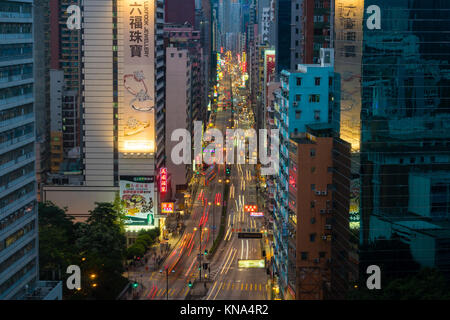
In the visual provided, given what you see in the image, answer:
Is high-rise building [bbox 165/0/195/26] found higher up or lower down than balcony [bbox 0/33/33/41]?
higher up

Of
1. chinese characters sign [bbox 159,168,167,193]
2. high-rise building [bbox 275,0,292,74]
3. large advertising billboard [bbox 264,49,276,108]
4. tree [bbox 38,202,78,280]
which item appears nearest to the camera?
tree [bbox 38,202,78,280]

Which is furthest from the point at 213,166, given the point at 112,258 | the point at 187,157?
the point at 112,258

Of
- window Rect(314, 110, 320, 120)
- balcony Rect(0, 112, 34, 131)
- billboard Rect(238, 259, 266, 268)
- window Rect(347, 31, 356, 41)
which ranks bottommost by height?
billboard Rect(238, 259, 266, 268)

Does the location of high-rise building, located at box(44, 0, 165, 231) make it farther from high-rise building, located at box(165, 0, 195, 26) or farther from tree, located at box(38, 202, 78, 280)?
high-rise building, located at box(165, 0, 195, 26)

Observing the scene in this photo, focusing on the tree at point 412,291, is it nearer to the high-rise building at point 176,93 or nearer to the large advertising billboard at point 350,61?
the large advertising billboard at point 350,61

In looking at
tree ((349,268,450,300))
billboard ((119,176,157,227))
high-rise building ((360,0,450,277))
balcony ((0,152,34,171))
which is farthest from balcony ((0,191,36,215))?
billboard ((119,176,157,227))

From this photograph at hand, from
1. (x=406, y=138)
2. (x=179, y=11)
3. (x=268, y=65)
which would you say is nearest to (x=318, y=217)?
(x=406, y=138)

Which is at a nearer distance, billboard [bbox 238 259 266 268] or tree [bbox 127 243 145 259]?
billboard [bbox 238 259 266 268]

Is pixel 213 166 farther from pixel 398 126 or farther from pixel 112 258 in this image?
pixel 398 126
